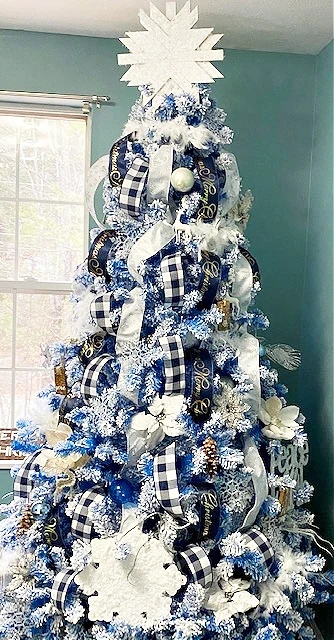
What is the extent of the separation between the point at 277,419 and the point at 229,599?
0.55 meters

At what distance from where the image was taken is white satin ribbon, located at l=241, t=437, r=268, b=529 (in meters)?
2.09

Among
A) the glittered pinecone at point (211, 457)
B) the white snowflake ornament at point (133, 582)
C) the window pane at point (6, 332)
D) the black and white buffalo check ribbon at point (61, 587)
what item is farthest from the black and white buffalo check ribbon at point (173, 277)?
the window pane at point (6, 332)

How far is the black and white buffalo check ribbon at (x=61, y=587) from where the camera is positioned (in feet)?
6.60

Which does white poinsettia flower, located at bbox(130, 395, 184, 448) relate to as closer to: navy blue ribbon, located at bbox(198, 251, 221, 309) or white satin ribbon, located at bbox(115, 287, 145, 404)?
white satin ribbon, located at bbox(115, 287, 145, 404)

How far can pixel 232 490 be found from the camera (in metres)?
2.06

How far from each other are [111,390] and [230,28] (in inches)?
56.8

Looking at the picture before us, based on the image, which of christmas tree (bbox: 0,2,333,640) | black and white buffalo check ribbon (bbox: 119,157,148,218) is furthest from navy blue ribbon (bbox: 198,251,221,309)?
black and white buffalo check ribbon (bbox: 119,157,148,218)

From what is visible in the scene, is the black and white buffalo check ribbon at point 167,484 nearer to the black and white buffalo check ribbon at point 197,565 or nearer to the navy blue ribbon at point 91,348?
Answer: the black and white buffalo check ribbon at point 197,565

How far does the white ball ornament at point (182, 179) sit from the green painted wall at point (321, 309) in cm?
76

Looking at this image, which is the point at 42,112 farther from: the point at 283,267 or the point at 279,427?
the point at 279,427

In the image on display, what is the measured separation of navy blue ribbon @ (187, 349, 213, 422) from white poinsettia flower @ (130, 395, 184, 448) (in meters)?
0.05

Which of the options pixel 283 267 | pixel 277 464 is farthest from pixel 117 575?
pixel 283 267

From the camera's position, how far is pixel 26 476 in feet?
7.14

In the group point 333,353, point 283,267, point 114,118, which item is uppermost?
point 114,118
